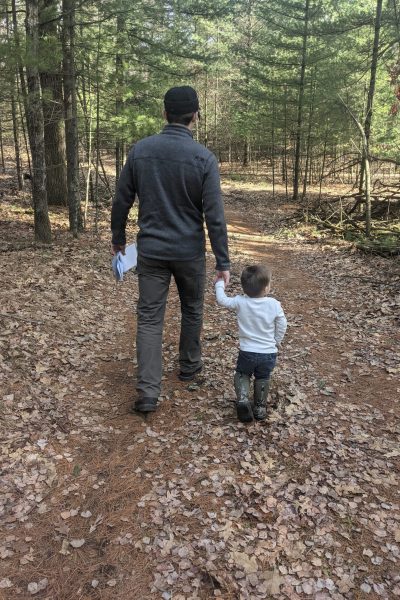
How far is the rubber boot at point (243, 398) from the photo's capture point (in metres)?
4.08

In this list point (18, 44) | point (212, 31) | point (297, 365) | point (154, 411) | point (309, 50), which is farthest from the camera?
point (212, 31)

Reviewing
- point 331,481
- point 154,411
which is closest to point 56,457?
point 154,411

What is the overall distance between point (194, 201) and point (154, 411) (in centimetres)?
198

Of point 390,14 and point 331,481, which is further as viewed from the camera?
point 390,14

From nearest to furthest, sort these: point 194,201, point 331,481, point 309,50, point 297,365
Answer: point 331,481
point 194,201
point 297,365
point 309,50

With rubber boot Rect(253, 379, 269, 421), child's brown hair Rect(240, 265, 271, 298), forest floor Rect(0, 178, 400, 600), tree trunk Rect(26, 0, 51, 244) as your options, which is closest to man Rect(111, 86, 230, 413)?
child's brown hair Rect(240, 265, 271, 298)

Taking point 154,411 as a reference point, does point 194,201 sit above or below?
above

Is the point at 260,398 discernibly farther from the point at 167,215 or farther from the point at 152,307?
the point at 167,215

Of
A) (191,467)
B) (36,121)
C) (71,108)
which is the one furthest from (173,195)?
(71,108)

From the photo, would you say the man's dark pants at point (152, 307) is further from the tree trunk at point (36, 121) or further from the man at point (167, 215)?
the tree trunk at point (36, 121)

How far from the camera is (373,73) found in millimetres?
13867

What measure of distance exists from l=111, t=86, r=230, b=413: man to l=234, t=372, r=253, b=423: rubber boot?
744 millimetres

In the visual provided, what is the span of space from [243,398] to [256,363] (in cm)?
35

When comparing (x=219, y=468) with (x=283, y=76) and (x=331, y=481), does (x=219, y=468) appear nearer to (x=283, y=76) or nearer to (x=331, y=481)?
(x=331, y=481)
